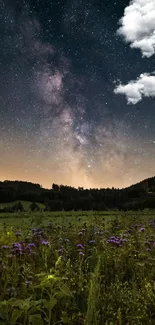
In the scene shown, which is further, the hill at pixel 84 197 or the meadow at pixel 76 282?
the hill at pixel 84 197

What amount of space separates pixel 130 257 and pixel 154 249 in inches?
40.6

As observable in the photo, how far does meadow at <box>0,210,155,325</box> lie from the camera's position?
3.65 m

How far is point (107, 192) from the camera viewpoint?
104 ft

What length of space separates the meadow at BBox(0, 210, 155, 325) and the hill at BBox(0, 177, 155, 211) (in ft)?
58.9

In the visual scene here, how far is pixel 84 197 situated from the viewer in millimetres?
30281

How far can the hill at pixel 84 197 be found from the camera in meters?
28.0

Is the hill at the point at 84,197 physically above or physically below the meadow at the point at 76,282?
above

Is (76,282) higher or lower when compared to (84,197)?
lower

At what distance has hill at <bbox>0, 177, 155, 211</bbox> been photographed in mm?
28031

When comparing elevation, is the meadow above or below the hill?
below

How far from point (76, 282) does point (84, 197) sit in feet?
82.8

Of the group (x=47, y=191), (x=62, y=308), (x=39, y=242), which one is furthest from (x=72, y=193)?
(x=62, y=308)

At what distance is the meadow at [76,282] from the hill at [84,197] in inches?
707

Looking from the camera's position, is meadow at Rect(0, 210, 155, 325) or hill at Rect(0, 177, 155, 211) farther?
hill at Rect(0, 177, 155, 211)
